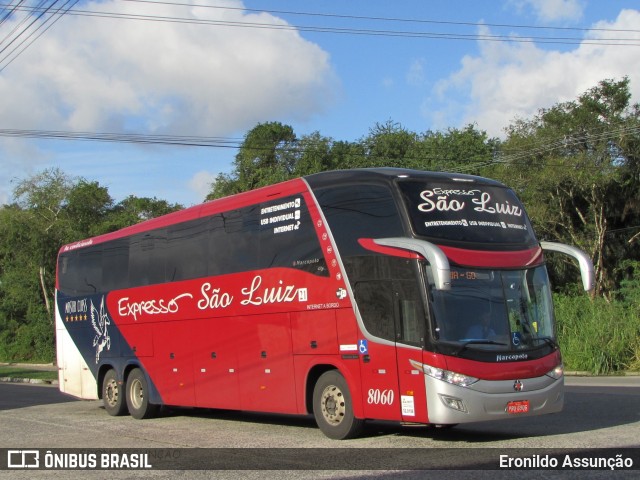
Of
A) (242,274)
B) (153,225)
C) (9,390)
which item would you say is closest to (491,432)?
(242,274)

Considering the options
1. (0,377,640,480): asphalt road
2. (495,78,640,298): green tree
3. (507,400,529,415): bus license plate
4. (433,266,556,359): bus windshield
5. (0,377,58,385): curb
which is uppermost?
(495,78,640,298): green tree

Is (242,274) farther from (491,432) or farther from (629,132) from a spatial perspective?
(629,132)

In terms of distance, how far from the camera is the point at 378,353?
11.3 m

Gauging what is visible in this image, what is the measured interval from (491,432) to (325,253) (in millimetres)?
3737

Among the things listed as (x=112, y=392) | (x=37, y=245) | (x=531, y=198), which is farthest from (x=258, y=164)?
(x=112, y=392)

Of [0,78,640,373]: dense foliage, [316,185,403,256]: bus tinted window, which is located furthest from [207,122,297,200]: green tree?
[316,185,403,256]: bus tinted window

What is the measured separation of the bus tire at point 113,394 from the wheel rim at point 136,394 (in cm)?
29

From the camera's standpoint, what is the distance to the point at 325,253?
480 inches

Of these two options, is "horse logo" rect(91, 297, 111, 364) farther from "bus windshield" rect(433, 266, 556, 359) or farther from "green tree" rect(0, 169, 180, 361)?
"green tree" rect(0, 169, 180, 361)

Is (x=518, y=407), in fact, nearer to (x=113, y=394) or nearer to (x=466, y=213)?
(x=466, y=213)

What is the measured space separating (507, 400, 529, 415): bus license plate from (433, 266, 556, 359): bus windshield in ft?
2.03

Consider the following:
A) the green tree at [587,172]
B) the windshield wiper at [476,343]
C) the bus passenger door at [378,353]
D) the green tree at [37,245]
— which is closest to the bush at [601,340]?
the green tree at [587,172]

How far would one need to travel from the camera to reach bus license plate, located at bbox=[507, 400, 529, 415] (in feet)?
35.1

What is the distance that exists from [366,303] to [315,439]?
2.34 meters
